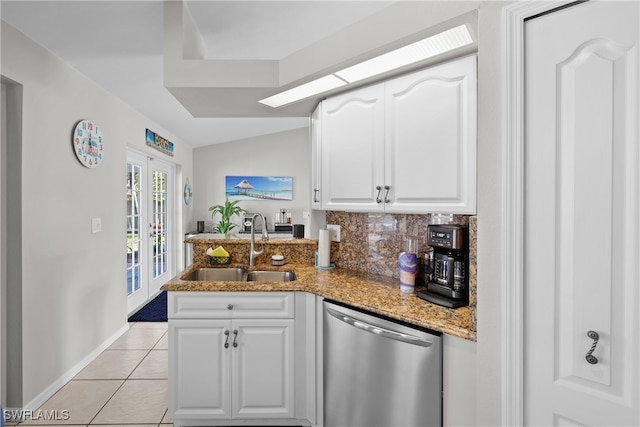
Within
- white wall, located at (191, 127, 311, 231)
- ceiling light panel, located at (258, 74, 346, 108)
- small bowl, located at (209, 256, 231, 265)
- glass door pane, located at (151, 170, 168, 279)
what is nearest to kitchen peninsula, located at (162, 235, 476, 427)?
small bowl, located at (209, 256, 231, 265)

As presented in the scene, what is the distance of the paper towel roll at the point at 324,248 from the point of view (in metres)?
2.38

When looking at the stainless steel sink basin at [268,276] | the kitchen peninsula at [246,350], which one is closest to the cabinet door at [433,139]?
the kitchen peninsula at [246,350]

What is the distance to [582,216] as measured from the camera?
1.02m

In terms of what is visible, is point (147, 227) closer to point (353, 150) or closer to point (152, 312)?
point (152, 312)

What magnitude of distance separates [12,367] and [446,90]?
2.94m

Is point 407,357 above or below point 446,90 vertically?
below

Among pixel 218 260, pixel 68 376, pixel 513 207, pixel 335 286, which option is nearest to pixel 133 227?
pixel 68 376

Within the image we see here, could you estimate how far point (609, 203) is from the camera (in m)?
0.98

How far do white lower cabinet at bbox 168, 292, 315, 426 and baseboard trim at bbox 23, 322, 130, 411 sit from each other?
3.21 feet

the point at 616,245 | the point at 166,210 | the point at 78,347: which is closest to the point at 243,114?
the point at 78,347

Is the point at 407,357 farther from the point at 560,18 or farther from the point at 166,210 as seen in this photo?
the point at 166,210

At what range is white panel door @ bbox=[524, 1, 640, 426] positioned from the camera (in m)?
0.96

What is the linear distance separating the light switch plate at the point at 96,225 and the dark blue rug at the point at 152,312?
1294mm

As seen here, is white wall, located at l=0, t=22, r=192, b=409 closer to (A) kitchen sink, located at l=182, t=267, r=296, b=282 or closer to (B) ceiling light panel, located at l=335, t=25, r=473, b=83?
(A) kitchen sink, located at l=182, t=267, r=296, b=282
